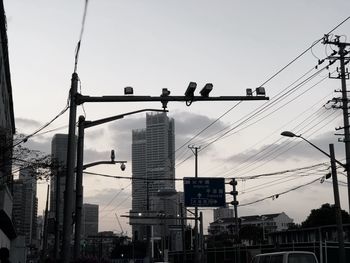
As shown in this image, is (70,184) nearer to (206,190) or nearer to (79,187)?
(79,187)

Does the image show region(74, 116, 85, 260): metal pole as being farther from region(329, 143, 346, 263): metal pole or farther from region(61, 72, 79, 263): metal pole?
region(329, 143, 346, 263): metal pole

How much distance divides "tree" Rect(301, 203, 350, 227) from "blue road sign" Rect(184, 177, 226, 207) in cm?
6103

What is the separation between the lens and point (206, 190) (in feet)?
129

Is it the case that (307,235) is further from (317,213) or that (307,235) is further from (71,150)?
(71,150)

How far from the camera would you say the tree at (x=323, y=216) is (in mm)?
96375

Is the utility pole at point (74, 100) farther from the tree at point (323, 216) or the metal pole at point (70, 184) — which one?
the tree at point (323, 216)

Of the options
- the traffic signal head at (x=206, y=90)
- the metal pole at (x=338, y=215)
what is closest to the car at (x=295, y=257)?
the metal pole at (x=338, y=215)

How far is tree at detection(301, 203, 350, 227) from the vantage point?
9638 cm

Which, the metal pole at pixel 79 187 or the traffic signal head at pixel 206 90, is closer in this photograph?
the traffic signal head at pixel 206 90

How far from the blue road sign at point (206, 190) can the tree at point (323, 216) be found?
6103 cm

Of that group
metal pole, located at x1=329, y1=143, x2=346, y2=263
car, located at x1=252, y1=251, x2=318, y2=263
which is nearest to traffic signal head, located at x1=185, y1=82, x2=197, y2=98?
car, located at x1=252, y1=251, x2=318, y2=263

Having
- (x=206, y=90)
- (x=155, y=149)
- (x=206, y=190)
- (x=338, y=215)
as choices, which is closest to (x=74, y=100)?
(x=206, y=90)

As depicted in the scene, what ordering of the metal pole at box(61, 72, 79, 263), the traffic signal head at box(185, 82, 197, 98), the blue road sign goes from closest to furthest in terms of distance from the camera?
the metal pole at box(61, 72, 79, 263), the traffic signal head at box(185, 82, 197, 98), the blue road sign

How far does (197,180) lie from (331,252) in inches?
433
